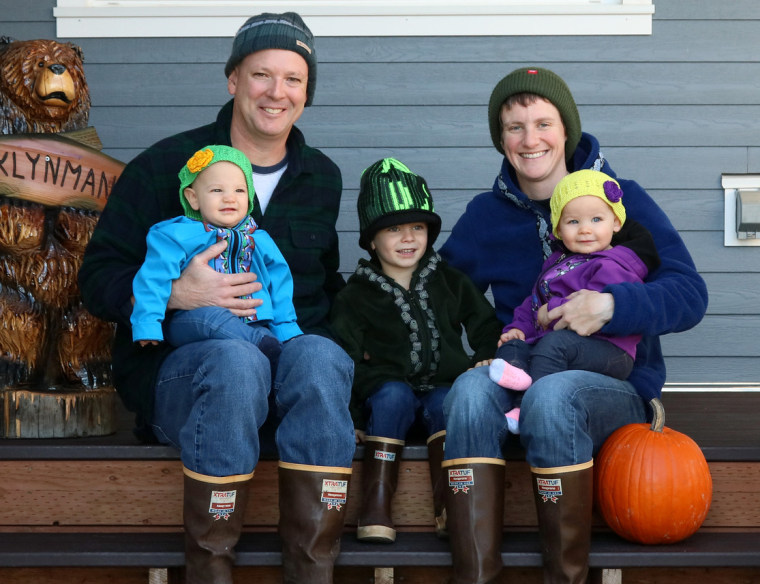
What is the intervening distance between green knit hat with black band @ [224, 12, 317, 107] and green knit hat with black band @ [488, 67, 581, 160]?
555mm

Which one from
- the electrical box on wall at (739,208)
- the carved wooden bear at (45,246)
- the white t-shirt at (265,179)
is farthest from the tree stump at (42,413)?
the electrical box on wall at (739,208)

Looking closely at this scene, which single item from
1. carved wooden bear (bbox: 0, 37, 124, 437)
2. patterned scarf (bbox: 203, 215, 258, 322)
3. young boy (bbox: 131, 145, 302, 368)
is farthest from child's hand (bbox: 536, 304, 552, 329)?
carved wooden bear (bbox: 0, 37, 124, 437)

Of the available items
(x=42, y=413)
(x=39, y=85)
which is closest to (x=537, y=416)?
(x=42, y=413)

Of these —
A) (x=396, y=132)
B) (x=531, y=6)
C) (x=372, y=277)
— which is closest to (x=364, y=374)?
(x=372, y=277)

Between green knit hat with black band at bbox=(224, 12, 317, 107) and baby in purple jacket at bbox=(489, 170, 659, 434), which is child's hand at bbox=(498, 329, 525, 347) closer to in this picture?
baby in purple jacket at bbox=(489, 170, 659, 434)

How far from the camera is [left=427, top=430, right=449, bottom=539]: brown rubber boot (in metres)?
2.31

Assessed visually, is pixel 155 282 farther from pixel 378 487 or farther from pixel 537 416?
pixel 537 416

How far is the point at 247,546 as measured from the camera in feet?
7.20

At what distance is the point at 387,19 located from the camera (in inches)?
145

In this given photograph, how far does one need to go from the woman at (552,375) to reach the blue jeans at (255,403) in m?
0.29

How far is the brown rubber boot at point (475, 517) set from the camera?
6.84ft

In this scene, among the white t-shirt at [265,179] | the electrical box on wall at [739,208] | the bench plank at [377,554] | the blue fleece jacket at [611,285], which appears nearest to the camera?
the bench plank at [377,554]

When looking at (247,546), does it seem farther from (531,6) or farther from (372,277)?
(531,6)

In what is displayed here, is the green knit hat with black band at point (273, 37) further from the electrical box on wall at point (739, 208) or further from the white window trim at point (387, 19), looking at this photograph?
the electrical box on wall at point (739, 208)
